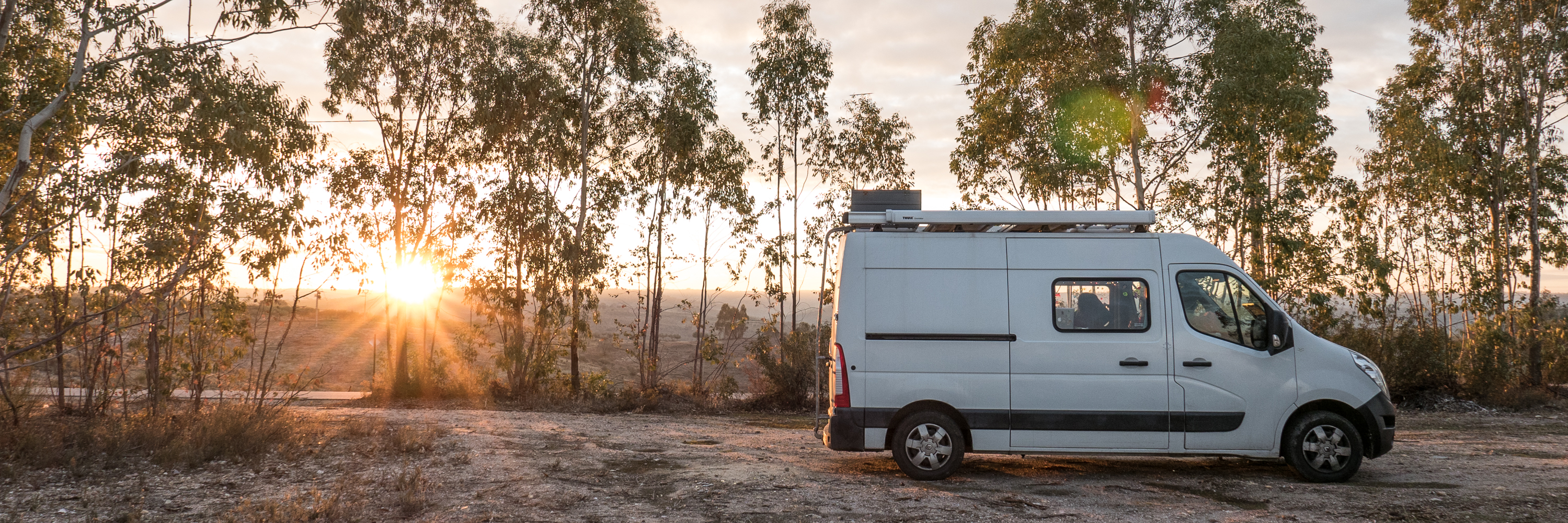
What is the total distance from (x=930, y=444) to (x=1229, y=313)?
275cm

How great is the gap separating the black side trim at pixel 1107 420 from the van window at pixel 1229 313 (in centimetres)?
83

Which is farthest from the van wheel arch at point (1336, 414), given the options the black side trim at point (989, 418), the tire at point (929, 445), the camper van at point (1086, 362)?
the tire at point (929, 445)

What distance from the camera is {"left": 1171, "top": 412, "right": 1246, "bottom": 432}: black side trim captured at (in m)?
6.80

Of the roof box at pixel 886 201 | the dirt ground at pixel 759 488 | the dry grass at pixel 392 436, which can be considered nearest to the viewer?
the dirt ground at pixel 759 488

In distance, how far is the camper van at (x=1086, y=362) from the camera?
6.80 meters

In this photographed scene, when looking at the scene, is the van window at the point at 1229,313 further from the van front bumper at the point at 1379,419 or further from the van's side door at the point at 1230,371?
the van front bumper at the point at 1379,419

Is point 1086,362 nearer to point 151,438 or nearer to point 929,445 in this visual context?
point 929,445

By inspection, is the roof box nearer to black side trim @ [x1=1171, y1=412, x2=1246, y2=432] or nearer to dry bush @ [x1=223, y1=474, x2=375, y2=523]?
black side trim @ [x1=1171, y1=412, x2=1246, y2=432]

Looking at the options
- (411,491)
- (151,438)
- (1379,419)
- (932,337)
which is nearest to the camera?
(411,491)

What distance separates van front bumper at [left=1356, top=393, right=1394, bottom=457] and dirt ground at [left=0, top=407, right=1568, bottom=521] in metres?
0.36

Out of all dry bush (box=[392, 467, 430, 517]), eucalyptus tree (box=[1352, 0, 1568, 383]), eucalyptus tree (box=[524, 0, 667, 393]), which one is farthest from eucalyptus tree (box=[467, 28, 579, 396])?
eucalyptus tree (box=[1352, 0, 1568, 383])

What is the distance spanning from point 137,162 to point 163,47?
1518 mm

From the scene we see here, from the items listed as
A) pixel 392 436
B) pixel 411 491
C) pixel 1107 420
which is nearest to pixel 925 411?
pixel 1107 420

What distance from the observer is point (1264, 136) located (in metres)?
15.3
